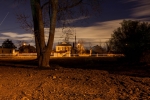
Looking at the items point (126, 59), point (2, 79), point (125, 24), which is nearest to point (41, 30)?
point (2, 79)

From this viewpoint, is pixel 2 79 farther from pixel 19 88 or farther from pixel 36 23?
pixel 36 23

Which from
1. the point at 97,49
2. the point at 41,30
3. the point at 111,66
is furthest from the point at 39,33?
the point at 97,49

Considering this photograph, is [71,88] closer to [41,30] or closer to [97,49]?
[41,30]

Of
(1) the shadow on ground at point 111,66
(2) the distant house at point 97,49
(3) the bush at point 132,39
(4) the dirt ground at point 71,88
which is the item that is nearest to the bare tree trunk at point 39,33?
(1) the shadow on ground at point 111,66

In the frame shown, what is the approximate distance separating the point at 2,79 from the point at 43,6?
21.9ft

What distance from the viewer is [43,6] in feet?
52.3

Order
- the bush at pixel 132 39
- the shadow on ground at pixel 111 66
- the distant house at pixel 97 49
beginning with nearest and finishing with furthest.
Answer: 1. the shadow on ground at pixel 111 66
2. the bush at pixel 132 39
3. the distant house at pixel 97 49

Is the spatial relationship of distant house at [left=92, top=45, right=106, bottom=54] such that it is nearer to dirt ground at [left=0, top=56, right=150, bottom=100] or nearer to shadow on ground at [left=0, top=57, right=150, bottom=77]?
shadow on ground at [left=0, top=57, right=150, bottom=77]

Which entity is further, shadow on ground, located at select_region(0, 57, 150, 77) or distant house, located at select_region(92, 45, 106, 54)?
distant house, located at select_region(92, 45, 106, 54)

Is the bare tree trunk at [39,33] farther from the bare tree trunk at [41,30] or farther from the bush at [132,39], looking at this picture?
the bush at [132,39]

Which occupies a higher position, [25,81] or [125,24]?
[125,24]

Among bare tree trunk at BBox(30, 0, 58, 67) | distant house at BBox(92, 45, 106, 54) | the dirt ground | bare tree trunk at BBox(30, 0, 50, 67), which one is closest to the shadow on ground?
bare tree trunk at BBox(30, 0, 50, 67)

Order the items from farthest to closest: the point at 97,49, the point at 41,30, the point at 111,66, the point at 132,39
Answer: the point at 97,49 → the point at 132,39 → the point at 111,66 → the point at 41,30

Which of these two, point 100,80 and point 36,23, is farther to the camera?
point 36,23
